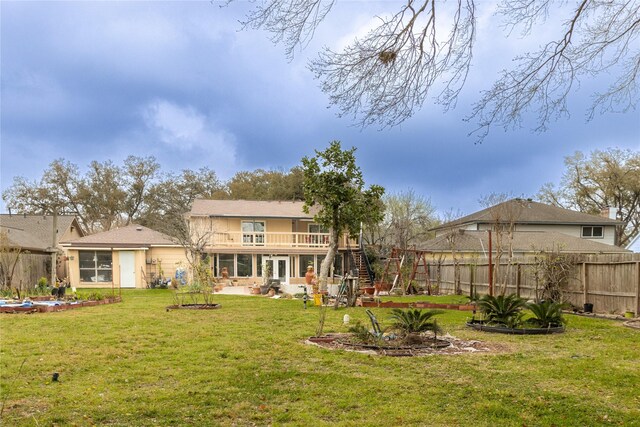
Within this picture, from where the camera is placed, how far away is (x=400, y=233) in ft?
105

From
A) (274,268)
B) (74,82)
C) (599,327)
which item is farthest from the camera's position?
(274,268)

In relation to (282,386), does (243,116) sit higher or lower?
higher

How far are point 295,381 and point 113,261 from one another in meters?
26.2

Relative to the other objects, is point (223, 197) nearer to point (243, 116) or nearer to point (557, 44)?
point (243, 116)

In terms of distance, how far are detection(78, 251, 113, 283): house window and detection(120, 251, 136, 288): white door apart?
78 centimetres

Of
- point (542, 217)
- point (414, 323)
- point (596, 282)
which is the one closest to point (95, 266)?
point (414, 323)

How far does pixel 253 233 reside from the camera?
1242 inches

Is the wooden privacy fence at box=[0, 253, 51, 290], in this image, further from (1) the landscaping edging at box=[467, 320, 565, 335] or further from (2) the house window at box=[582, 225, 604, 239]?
(2) the house window at box=[582, 225, 604, 239]

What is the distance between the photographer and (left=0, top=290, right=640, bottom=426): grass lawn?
5.12 metres

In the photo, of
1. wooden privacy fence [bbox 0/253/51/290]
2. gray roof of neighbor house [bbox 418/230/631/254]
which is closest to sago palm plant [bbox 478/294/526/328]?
gray roof of neighbor house [bbox 418/230/631/254]

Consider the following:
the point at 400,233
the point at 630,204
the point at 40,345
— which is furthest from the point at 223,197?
the point at 40,345

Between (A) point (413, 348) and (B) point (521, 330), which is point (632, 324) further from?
(A) point (413, 348)

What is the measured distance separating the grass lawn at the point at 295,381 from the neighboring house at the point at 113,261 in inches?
777

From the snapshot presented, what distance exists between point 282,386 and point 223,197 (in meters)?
41.7
